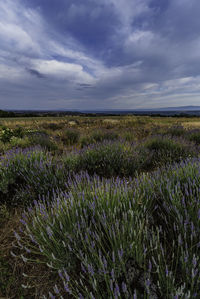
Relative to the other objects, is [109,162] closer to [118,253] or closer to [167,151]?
[167,151]

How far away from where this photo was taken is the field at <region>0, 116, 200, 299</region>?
41.4 inches

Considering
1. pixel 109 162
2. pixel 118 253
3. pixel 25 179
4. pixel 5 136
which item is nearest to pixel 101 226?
pixel 118 253

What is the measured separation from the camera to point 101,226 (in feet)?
5.14

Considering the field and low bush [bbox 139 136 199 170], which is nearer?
the field

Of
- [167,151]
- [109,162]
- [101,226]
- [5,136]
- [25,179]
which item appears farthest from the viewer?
[5,136]

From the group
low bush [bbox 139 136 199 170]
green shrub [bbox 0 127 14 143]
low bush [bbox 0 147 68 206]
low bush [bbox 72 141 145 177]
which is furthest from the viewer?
green shrub [bbox 0 127 14 143]

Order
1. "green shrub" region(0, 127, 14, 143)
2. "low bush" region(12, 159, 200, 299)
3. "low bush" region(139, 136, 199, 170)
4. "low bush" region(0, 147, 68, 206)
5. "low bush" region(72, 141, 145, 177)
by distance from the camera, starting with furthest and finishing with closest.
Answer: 1. "green shrub" region(0, 127, 14, 143)
2. "low bush" region(139, 136, 199, 170)
3. "low bush" region(72, 141, 145, 177)
4. "low bush" region(0, 147, 68, 206)
5. "low bush" region(12, 159, 200, 299)

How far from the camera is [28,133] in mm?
8000

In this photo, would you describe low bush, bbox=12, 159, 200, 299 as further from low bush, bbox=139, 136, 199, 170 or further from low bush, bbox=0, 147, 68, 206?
low bush, bbox=139, 136, 199, 170

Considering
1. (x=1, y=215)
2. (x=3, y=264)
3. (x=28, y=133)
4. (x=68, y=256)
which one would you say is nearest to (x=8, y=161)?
(x=1, y=215)

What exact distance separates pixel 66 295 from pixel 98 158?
2.67 m

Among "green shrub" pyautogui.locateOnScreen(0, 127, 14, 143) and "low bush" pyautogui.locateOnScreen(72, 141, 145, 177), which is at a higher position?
"green shrub" pyautogui.locateOnScreen(0, 127, 14, 143)

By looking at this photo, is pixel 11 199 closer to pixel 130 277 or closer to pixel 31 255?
pixel 31 255

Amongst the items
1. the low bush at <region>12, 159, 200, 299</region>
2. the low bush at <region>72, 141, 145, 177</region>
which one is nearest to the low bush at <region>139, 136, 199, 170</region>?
the low bush at <region>72, 141, 145, 177</region>
